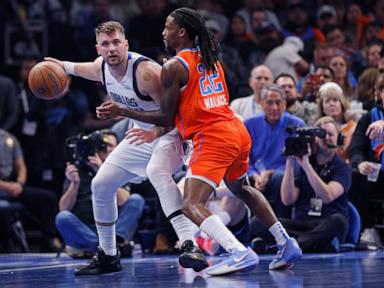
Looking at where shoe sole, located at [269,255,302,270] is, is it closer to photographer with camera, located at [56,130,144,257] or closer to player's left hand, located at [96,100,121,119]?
player's left hand, located at [96,100,121,119]

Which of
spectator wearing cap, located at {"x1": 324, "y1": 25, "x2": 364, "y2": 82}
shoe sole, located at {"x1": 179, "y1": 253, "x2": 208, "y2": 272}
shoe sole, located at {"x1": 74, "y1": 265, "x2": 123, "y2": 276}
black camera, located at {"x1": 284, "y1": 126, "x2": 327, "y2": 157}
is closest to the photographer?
shoe sole, located at {"x1": 179, "y1": 253, "x2": 208, "y2": 272}

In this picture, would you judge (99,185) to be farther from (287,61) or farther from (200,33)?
(287,61)

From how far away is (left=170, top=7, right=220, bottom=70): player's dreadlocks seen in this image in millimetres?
6102

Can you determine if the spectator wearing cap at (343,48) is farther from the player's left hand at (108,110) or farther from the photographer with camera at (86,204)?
the player's left hand at (108,110)

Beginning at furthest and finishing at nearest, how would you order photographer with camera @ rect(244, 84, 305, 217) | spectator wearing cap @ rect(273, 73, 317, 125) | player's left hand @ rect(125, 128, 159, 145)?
spectator wearing cap @ rect(273, 73, 317, 125), photographer with camera @ rect(244, 84, 305, 217), player's left hand @ rect(125, 128, 159, 145)

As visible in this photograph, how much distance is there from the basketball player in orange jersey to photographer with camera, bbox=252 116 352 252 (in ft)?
5.66

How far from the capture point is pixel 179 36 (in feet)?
20.2

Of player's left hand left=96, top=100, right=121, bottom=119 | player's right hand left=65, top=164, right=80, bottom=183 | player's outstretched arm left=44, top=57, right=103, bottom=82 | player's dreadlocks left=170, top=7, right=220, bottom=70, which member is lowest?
player's right hand left=65, top=164, right=80, bottom=183

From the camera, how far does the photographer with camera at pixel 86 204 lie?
27.1ft

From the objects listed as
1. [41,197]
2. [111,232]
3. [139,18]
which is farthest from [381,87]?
[139,18]

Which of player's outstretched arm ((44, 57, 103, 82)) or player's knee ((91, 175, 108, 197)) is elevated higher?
player's outstretched arm ((44, 57, 103, 82))

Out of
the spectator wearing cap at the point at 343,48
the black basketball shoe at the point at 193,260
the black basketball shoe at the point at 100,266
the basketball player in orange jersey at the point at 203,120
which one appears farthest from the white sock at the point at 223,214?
the spectator wearing cap at the point at 343,48

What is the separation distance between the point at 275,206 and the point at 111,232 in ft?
7.53

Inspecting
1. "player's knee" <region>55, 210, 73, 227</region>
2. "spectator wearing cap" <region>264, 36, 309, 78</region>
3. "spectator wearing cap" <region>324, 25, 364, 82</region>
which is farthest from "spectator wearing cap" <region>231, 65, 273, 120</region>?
"player's knee" <region>55, 210, 73, 227</region>
